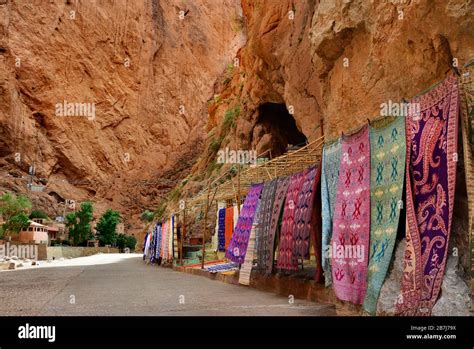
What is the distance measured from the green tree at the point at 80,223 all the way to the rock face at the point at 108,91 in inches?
252

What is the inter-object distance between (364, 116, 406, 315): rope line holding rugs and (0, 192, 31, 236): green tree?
43.9 metres

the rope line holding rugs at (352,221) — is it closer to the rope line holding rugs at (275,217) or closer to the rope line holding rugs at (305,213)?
the rope line holding rugs at (305,213)

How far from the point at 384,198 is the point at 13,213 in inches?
1912

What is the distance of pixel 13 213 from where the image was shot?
154 feet

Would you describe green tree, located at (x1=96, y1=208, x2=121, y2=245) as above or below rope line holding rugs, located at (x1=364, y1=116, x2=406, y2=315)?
below

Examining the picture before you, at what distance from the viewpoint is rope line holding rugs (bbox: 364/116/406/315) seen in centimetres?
468

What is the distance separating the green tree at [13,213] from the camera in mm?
43156


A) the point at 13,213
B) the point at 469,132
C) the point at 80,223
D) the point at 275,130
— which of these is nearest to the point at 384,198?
the point at 469,132

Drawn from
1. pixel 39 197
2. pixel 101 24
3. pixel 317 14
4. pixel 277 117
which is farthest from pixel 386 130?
pixel 101 24

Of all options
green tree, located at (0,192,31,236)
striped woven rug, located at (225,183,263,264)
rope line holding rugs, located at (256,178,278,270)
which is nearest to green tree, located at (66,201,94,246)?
green tree, located at (0,192,31,236)

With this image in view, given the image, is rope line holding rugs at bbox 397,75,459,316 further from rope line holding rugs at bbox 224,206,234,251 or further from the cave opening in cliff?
the cave opening in cliff

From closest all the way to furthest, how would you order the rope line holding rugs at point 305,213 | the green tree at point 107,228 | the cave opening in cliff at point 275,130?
the rope line holding rugs at point 305,213 → the cave opening in cliff at point 275,130 → the green tree at point 107,228

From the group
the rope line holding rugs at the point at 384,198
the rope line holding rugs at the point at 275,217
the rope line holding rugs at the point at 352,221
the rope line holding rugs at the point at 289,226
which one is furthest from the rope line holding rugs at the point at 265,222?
the rope line holding rugs at the point at 384,198
